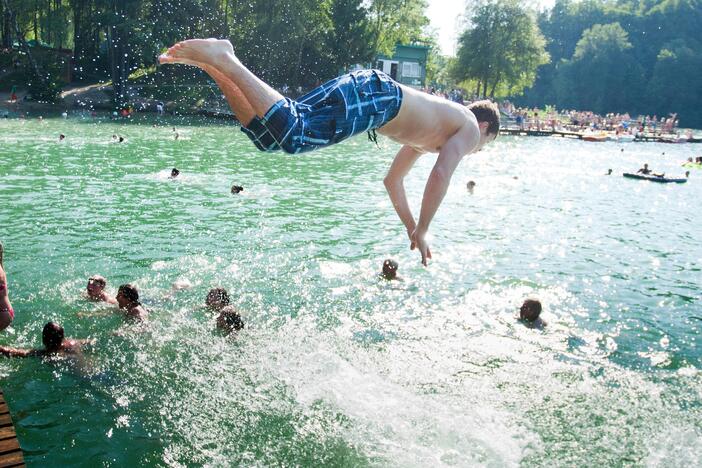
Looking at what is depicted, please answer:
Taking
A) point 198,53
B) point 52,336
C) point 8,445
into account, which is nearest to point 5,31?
point 52,336

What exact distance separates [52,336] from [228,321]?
2525 millimetres

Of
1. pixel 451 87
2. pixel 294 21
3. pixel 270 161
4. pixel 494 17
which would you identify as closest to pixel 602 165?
pixel 270 161

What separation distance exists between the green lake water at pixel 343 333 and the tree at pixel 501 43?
56.9 m

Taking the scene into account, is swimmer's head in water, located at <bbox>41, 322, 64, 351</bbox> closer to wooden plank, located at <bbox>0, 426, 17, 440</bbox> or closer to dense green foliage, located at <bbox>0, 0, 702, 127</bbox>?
wooden plank, located at <bbox>0, 426, 17, 440</bbox>

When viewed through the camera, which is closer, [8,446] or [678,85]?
[8,446]

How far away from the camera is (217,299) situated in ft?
34.0

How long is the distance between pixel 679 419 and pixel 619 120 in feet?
253

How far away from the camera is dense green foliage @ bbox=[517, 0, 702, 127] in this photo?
96938 mm

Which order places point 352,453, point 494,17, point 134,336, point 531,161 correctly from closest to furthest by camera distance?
point 352,453, point 134,336, point 531,161, point 494,17

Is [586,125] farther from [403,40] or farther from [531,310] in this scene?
[531,310]

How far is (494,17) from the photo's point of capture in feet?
246

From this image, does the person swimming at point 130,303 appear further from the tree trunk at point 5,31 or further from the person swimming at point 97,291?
the tree trunk at point 5,31

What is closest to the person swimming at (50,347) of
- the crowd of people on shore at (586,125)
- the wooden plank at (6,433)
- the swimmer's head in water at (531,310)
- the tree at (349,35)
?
the wooden plank at (6,433)

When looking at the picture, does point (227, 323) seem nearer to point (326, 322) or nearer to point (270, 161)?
point (326, 322)
